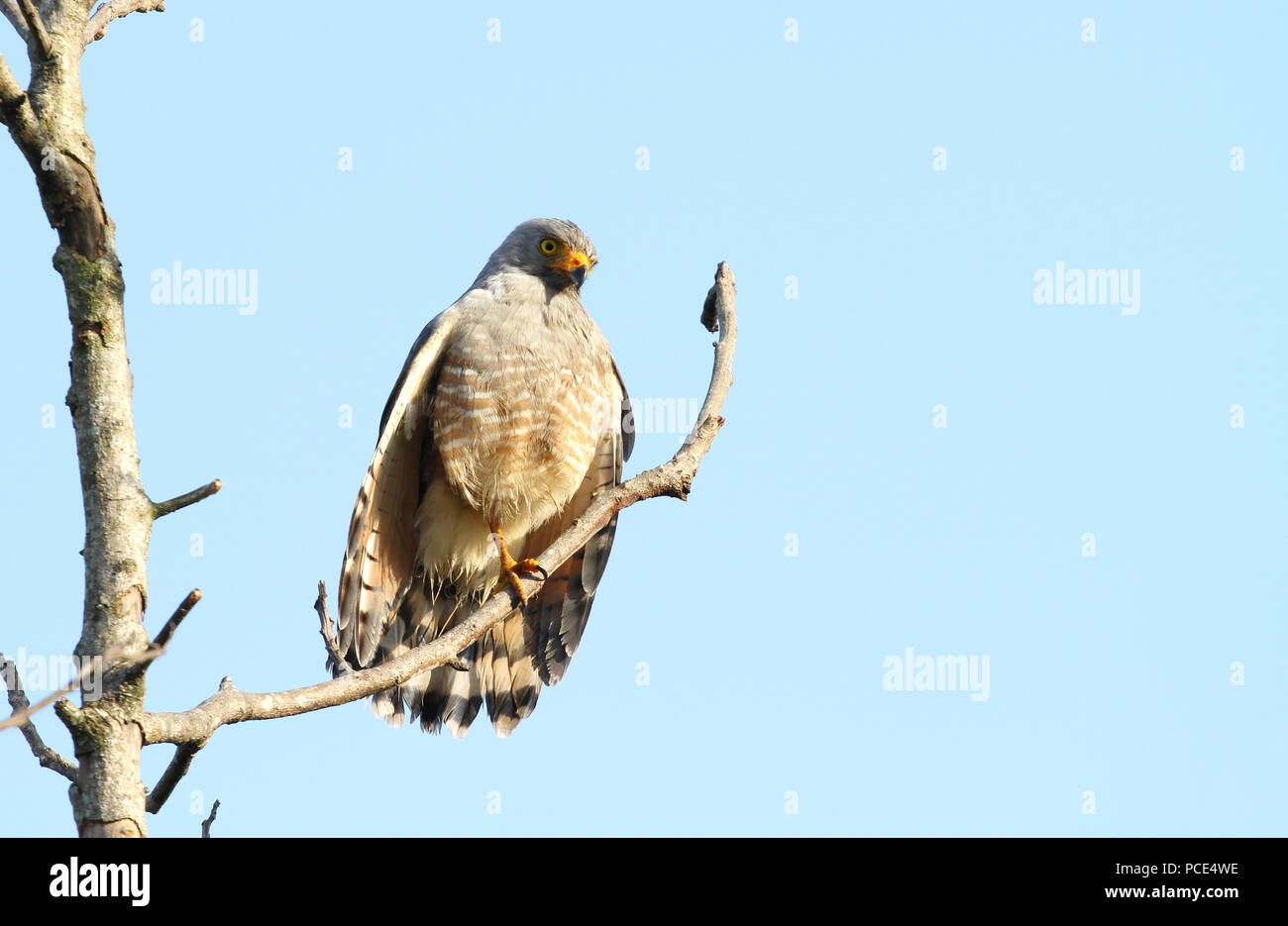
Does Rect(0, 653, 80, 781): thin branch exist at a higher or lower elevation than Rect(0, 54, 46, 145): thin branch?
lower

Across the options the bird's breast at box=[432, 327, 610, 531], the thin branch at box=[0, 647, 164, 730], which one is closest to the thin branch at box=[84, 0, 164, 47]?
the thin branch at box=[0, 647, 164, 730]

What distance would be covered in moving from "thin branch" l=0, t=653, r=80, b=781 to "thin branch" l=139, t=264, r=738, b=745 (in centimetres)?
23

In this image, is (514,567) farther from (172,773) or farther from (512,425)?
(172,773)

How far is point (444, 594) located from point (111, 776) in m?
3.77

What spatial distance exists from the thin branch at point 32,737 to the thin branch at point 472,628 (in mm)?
225

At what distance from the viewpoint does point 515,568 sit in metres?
5.90

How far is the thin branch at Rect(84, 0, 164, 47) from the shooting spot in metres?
3.84

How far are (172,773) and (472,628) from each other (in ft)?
4.32

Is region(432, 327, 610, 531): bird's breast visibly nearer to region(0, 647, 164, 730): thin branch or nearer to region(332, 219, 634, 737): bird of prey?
region(332, 219, 634, 737): bird of prey

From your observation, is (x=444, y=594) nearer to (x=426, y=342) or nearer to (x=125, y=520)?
(x=426, y=342)

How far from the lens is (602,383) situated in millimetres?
7375

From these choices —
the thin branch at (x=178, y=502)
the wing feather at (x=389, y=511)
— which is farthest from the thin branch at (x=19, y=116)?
the wing feather at (x=389, y=511)

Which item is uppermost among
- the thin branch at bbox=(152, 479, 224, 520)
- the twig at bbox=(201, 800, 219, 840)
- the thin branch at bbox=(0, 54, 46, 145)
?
the thin branch at bbox=(0, 54, 46, 145)
